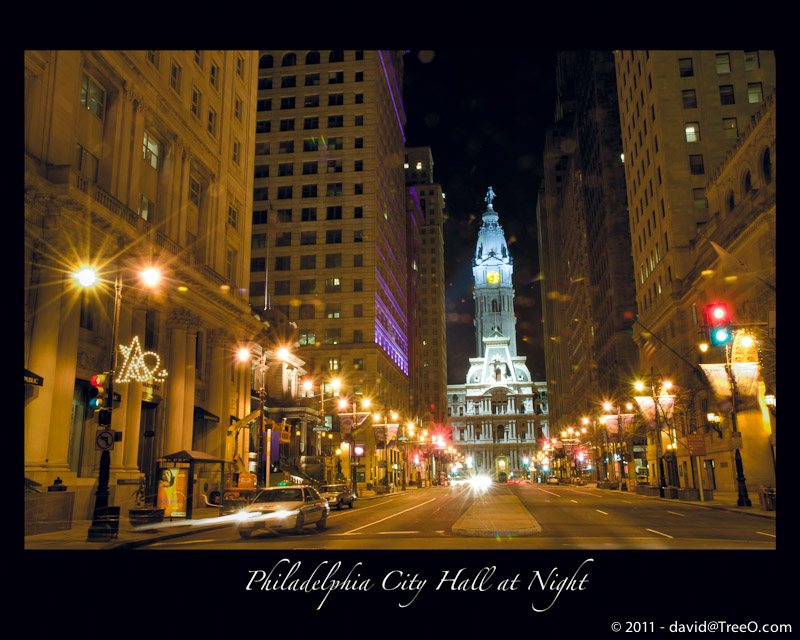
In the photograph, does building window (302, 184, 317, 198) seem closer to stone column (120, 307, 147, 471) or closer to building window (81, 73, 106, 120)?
building window (81, 73, 106, 120)

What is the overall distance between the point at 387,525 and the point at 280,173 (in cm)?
7570

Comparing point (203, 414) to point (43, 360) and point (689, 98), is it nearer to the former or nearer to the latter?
point (43, 360)

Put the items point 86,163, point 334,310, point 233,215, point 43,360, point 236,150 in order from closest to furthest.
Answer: point 43,360 < point 86,163 < point 233,215 < point 236,150 < point 334,310

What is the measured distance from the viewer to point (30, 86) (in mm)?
28672

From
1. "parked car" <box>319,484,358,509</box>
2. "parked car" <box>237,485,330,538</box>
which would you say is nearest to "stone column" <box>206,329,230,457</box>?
"parked car" <box>319,484,358,509</box>

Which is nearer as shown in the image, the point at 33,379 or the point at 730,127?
the point at 33,379

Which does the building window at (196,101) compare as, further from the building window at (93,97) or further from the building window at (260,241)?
the building window at (260,241)

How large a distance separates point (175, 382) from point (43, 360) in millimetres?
13184

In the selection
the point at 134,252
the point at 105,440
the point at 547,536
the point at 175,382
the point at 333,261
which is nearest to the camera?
the point at 547,536

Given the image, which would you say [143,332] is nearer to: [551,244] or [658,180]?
[658,180]

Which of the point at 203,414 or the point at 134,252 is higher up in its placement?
the point at 134,252

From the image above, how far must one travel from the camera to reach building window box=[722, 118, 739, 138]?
→ 61500 mm

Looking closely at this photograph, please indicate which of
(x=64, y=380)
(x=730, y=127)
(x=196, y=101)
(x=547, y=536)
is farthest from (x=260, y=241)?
(x=547, y=536)

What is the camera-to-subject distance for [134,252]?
1373 inches
